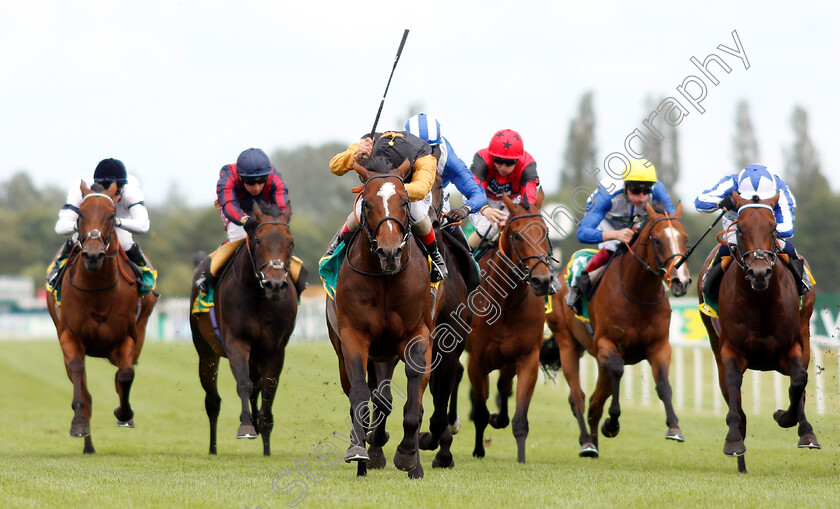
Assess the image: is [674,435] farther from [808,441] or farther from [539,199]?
[539,199]

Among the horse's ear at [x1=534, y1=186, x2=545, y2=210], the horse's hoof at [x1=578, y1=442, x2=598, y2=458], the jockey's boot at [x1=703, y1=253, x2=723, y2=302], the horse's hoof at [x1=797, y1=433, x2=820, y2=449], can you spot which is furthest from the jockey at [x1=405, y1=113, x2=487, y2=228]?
the horse's hoof at [x1=797, y1=433, x2=820, y2=449]

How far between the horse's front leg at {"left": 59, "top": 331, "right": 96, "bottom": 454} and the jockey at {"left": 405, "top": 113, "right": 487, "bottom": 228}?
344 centimetres

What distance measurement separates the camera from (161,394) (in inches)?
744

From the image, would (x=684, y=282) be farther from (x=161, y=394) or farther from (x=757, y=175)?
(x=161, y=394)

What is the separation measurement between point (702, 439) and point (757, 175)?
5.29m

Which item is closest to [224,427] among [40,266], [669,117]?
[669,117]

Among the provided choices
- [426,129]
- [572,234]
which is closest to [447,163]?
[426,129]

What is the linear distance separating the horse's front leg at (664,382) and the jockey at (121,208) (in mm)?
4638

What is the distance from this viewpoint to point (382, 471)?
7.31 metres

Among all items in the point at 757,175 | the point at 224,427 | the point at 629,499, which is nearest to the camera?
the point at 629,499

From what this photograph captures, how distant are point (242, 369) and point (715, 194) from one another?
163 inches

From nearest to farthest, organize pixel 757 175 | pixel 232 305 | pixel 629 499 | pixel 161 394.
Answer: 1. pixel 629 499
2. pixel 757 175
3. pixel 232 305
4. pixel 161 394

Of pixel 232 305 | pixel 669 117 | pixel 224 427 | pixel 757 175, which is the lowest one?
pixel 224 427

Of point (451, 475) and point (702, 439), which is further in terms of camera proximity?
point (702, 439)
